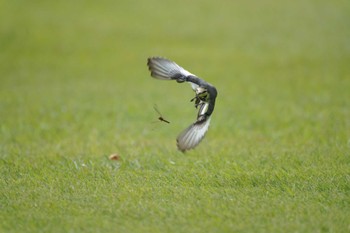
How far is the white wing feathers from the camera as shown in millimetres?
5438

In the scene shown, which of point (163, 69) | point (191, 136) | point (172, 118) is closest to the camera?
point (191, 136)

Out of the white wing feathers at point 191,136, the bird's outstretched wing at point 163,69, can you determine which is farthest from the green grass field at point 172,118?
the bird's outstretched wing at point 163,69

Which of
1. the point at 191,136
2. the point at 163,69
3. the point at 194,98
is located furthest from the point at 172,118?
the point at 191,136

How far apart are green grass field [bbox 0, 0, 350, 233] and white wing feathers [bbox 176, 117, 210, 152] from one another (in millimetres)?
533

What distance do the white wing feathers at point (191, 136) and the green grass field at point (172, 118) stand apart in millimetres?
533

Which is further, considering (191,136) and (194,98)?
(194,98)

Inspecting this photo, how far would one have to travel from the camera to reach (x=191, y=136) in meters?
5.51

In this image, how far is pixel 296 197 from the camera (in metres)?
5.84

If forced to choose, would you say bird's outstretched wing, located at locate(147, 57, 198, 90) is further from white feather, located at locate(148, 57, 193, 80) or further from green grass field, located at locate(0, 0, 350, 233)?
green grass field, located at locate(0, 0, 350, 233)

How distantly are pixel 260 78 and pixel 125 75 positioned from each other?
173 inches

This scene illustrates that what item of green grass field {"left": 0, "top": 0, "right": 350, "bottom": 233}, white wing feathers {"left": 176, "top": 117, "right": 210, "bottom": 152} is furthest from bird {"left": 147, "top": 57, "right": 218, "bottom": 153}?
green grass field {"left": 0, "top": 0, "right": 350, "bottom": 233}

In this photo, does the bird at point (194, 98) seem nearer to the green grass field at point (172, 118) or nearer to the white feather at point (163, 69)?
the white feather at point (163, 69)

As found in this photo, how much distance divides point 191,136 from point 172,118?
774 centimetres

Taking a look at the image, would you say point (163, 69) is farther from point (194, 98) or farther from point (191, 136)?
point (191, 136)
